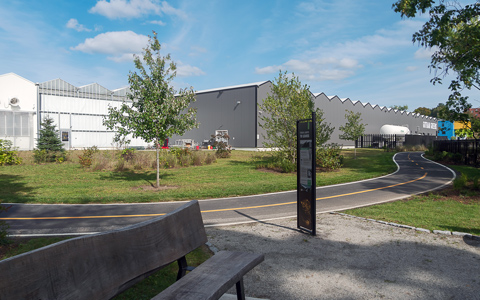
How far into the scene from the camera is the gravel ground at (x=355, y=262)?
3996 millimetres

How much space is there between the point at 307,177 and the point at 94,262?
472 cm

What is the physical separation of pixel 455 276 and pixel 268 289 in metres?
2.59

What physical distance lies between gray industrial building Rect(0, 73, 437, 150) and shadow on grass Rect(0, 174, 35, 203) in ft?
74.0

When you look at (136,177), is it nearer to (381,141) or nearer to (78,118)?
(78,118)

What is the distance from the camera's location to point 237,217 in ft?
27.0

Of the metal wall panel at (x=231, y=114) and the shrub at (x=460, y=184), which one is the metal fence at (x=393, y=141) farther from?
the shrub at (x=460, y=184)

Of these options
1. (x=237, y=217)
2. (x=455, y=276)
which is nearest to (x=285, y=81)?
(x=237, y=217)

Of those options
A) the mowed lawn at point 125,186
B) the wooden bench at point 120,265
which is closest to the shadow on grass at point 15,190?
the mowed lawn at point 125,186

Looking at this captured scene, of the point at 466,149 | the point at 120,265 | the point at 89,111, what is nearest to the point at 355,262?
the point at 120,265

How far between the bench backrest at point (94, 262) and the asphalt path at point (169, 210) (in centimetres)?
426

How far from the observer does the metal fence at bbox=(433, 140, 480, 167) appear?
875 inches

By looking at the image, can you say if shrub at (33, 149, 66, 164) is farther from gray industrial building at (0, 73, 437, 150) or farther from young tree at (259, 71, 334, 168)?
young tree at (259, 71, 334, 168)

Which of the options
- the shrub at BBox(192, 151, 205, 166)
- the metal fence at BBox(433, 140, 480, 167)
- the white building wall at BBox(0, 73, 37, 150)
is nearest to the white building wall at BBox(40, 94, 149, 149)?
the white building wall at BBox(0, 73, 37, 150)

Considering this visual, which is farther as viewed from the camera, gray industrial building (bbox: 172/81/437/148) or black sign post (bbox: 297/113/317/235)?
gray industrial building (bbox: 172/81/437/148)
